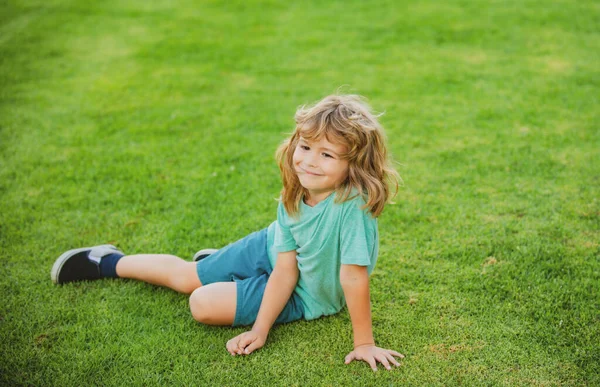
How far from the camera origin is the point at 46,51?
6812mm

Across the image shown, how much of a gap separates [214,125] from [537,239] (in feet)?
9.58

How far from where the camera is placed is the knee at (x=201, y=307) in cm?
265

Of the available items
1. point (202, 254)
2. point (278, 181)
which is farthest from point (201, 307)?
point (278, 181)

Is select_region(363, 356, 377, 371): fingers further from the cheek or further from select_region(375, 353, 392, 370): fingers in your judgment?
the cheek

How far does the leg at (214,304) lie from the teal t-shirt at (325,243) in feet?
1.01

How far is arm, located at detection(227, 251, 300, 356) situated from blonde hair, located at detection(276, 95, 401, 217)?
37 centimetres

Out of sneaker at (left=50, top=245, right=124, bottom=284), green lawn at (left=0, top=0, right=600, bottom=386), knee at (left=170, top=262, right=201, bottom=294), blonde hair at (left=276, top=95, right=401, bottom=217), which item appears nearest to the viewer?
blonde hair at (left=276, top=95, right=401, bottom=217)

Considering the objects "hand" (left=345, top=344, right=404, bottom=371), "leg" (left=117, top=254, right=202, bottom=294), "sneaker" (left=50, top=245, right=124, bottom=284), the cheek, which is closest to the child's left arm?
"hand" (left=345, top=344, right=404, bottom=371)

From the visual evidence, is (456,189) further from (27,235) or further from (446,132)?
(27,235)

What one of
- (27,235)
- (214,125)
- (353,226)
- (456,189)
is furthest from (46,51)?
(353,226)

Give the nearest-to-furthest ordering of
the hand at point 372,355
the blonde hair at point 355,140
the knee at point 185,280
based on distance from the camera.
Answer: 1. the blonde hair at point 355,140
2. the hand at point 372,355
3. the knee at point 185,280

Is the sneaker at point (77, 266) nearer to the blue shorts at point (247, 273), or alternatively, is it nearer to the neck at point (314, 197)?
the blue shorts at point (247, 273)

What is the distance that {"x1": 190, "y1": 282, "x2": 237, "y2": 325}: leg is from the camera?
8.70ft

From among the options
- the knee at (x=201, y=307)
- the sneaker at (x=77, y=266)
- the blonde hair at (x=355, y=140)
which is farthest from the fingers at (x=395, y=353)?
the sneaker at (x=77, y=266)
